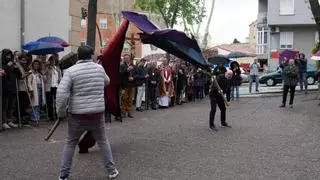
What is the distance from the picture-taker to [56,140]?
1144 centimetres

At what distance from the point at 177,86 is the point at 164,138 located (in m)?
9.74

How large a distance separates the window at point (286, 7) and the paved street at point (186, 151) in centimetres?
4145

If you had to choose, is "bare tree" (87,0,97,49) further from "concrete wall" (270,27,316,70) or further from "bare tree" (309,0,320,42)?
"concrete wall" (270,27,316,70)

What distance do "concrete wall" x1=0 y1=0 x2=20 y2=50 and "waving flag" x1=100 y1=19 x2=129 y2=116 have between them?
7626mm

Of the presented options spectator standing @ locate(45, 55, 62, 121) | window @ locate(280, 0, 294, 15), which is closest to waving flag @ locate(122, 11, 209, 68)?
spectator standing @ locate(45, 55, 62, 121)

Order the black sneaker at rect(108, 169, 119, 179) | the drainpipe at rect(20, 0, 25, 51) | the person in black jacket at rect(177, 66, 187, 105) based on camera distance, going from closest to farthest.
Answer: the black sneaker at rect(108, 169, 119, 179), the drainpipe at rect(20, 0, 25, 51), the person in black jacket at rect(177, 66, 187, 105)

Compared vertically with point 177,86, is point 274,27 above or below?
above

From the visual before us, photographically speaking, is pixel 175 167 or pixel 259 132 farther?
pixel 259 132

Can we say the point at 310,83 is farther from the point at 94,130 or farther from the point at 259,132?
the point at 94,130

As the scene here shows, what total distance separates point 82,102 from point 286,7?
50673 mm

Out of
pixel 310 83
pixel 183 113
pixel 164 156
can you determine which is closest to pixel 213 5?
pixel 310 83

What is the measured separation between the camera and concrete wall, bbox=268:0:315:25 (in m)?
54.4

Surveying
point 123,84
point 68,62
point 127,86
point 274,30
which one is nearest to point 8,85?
point 68,62

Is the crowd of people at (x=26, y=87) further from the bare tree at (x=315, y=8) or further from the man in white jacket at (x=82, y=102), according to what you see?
the bare tree at (x=315, y=8)
